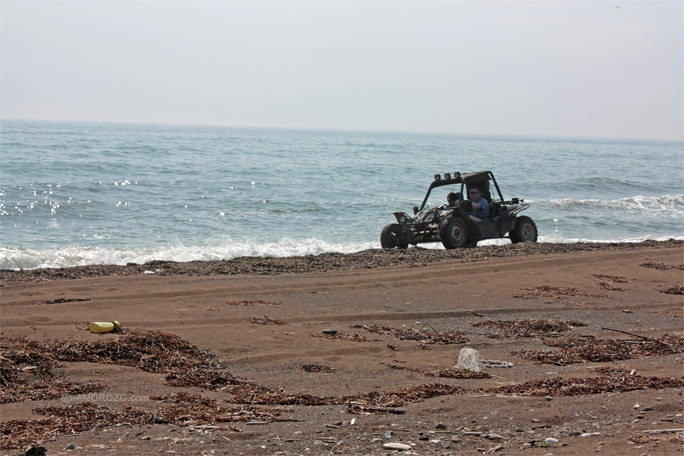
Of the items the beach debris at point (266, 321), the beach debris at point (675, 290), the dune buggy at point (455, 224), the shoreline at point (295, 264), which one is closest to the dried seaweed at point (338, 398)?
the beach debris at point (266, 321)

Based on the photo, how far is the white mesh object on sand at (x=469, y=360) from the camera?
582 centimetres

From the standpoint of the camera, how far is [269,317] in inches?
299

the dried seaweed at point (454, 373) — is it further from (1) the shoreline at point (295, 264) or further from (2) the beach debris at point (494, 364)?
(1) the shoreline at point (295, 264)

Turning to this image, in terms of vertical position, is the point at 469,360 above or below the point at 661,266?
above

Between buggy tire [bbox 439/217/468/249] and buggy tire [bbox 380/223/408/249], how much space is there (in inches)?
34.3

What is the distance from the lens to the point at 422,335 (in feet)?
23.1

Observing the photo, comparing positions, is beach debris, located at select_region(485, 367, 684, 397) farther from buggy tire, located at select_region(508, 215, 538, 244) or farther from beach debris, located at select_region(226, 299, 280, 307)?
buggy tire, located at select_region(508, 215, 538, 244)

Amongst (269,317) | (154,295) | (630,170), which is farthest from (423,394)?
(630,170)

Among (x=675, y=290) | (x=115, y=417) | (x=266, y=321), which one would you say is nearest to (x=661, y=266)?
(x=675, y=290)

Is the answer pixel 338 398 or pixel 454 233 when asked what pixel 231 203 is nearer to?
pixel 454 233

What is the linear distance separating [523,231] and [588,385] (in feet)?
34.9

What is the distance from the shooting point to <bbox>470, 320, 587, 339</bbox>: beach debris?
7270mm

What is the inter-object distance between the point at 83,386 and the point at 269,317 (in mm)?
2922

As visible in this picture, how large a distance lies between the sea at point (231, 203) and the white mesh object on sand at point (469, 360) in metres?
8.77
